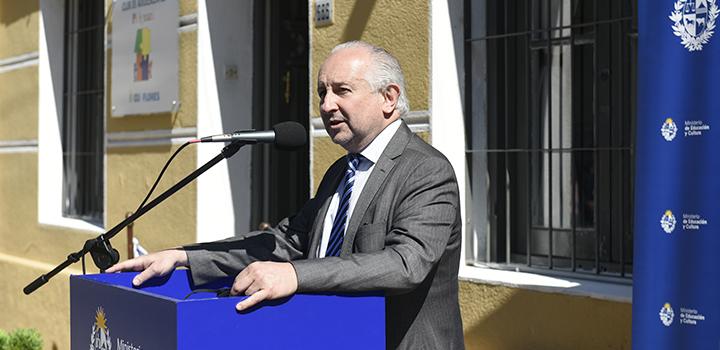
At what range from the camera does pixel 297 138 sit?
3.02 metres

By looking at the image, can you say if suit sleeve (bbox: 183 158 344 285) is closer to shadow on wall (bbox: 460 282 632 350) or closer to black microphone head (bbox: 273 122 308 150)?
black microphone head (bbox: 273 122 308 150)

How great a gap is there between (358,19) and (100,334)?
10.7 feet

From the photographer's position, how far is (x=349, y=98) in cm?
287

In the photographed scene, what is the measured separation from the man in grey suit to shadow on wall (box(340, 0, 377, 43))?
8.67ft

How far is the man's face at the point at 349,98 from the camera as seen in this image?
2.85m

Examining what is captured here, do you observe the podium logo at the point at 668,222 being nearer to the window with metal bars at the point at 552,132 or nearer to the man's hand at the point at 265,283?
the window with metal bars at the point at 552,132

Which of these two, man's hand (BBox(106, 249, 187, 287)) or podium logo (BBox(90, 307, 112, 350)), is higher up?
man's hand (BBox(106, 249, 187, 287))

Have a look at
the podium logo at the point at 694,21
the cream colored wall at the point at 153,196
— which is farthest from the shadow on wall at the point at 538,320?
the cream colored wall at the point at 153,196

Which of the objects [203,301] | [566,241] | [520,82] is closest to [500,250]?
[566,241]

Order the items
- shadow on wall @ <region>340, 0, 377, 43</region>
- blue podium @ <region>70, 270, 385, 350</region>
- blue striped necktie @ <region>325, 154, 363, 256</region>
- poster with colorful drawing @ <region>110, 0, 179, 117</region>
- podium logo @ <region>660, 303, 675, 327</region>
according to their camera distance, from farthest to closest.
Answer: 1. poster with colorful drawing @ <region>110, 0, 179, 117</region>
2. shadow on wall @ <region>340, 0, 377, 43</region>
3. podium logo @ <region>660, 303, 675, 327</region>
4. blue striped necktie @ <region>325, 154, 363, 256</region>
5. blue podium @ <region>70, 270, 385, 350</region>

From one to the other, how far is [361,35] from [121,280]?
10.2 ft

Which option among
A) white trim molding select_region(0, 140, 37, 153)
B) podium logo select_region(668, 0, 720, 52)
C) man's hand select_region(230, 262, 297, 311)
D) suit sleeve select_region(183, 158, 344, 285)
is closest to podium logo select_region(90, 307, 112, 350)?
suit sleeve select_region(183, 158, 344, 285)

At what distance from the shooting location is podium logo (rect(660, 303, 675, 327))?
3432mm

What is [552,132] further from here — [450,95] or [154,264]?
[154,264]
